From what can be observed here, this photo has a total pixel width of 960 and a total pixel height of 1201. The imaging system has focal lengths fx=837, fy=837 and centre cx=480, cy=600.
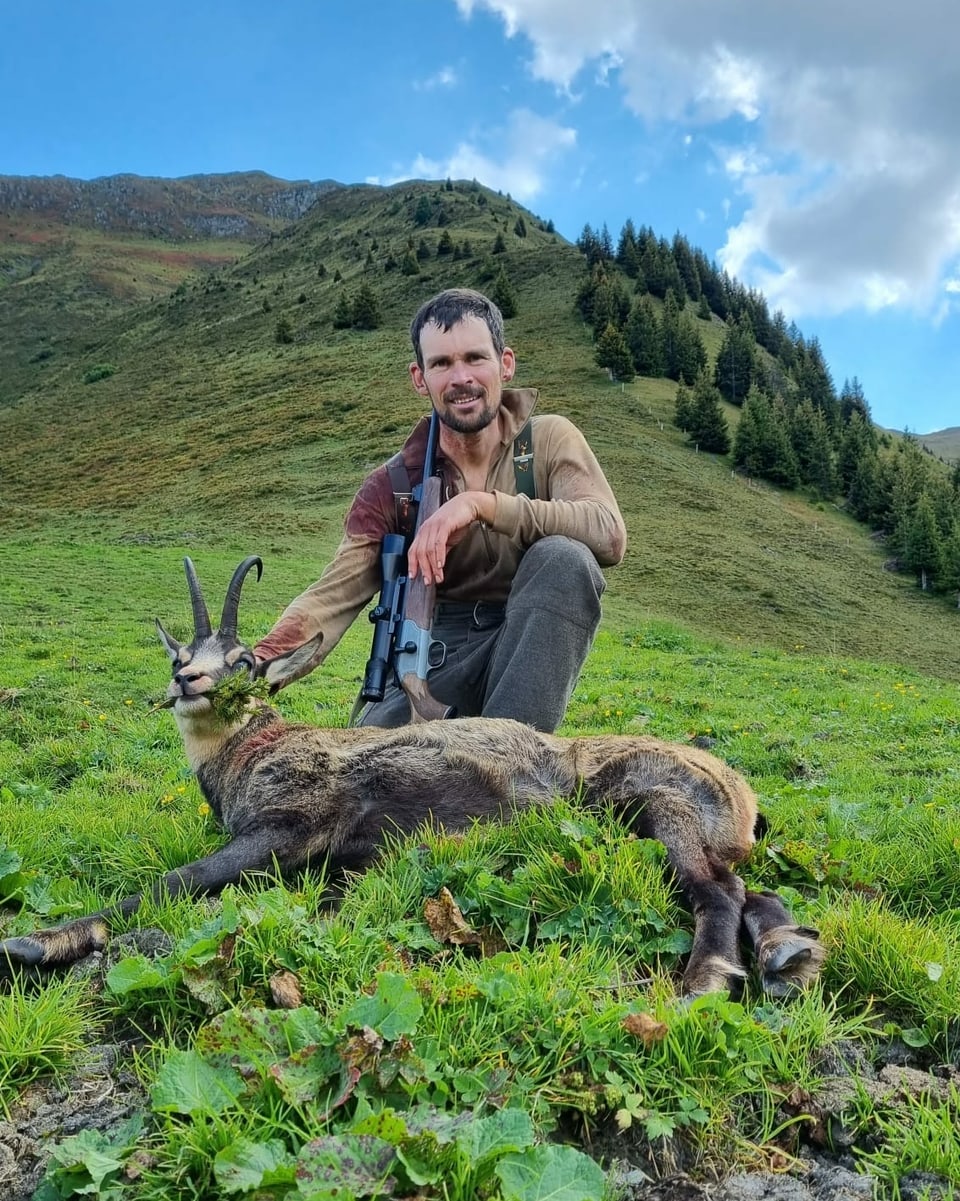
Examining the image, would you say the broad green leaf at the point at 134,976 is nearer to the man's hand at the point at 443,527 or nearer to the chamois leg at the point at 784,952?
the chamois leg at the point at 784,952

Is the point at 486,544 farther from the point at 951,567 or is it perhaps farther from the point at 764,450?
the point at 764,450

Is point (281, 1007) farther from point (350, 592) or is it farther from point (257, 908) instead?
point (350, 592)

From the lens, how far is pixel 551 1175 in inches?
77.9

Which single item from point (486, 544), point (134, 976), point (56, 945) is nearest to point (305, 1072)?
point (134, 976)

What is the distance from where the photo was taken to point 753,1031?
2.58 meters

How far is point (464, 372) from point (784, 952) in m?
3.97

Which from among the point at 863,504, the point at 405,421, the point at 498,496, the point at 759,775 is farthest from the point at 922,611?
the point at 498,496

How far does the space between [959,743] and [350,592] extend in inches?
345

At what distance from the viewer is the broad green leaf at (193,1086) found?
6.98 feet

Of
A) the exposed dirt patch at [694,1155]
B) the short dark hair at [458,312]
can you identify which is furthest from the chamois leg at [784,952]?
the short dark hair at [458,312]

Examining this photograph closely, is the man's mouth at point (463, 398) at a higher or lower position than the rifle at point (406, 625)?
higher

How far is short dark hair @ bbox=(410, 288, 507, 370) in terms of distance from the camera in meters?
5.57

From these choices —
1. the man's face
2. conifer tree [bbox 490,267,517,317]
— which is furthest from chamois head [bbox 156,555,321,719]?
conifer tree [bbox 490,267,517,317]

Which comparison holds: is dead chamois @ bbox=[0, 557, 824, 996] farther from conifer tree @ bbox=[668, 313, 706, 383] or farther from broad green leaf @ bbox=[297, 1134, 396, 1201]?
conifer tree @ bbox=[668, 313, 706, 383]
